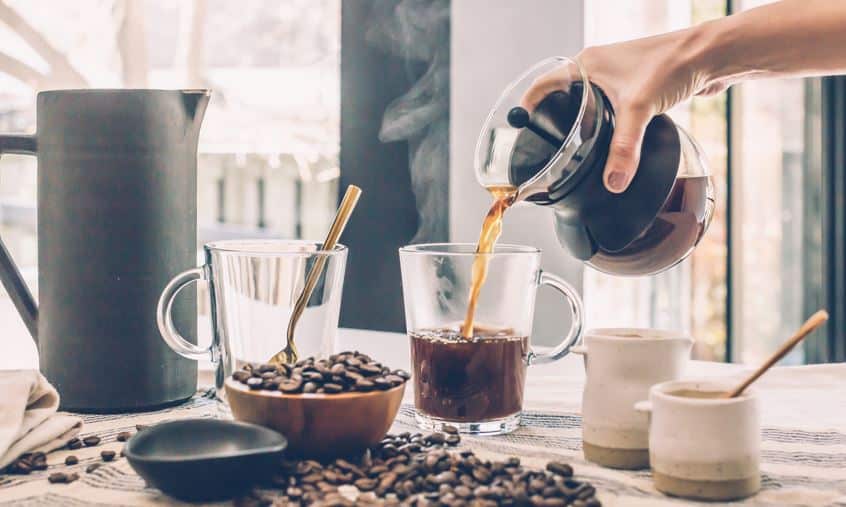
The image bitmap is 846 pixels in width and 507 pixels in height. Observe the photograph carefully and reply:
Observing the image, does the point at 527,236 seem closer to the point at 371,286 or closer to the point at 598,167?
the point at 371,286

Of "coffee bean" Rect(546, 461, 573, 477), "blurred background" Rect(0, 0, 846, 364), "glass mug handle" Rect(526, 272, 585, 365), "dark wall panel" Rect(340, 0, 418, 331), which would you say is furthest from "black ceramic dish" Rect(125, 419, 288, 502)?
"dark wall panel" Rect(340, 0, 418, 331)

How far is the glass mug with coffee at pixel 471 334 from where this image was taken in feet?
3.50

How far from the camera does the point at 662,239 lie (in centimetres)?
115

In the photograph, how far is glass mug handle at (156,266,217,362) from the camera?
1109 millimetres

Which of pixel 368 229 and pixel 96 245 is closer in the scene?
pixel 96 245

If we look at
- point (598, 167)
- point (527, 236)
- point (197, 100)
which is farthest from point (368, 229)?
point (598, 167)

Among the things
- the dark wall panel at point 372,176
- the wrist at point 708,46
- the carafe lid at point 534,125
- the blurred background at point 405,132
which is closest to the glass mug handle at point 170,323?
the carafe lid at point 534,125

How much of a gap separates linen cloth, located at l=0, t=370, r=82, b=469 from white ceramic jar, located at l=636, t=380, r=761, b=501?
0.60 m

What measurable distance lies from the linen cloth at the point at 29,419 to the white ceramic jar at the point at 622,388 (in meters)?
0.54

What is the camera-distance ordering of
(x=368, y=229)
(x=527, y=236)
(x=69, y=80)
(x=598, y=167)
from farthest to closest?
(x=69, y=80)
(x=368, y=229)
(x=527, y=236)
(x=598, y=167)

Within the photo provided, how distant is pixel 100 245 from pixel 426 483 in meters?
0.51

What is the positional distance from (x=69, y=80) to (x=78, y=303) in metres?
2.59

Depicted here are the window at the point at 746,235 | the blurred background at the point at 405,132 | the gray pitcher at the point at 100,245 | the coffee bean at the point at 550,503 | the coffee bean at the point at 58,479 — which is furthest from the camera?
the window at the point at 746,235

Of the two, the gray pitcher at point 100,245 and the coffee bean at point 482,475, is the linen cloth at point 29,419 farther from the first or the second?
the coffee bean at point 482,475
